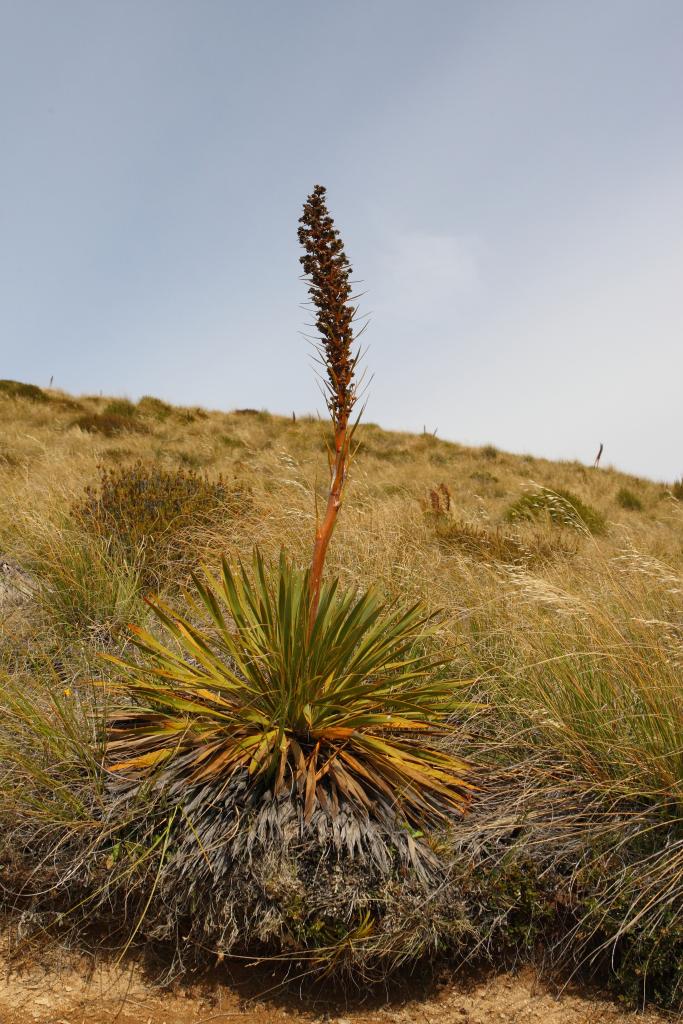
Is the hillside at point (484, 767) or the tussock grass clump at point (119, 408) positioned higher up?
the tussock grass clump at point (119, 408)

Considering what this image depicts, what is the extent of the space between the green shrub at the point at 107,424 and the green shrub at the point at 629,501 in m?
11.7

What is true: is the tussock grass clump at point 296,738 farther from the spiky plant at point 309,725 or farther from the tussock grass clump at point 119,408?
the tussock grass clump at point 119,408

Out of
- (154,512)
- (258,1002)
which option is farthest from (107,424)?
(258,1002)

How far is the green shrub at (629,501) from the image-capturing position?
16.2 m

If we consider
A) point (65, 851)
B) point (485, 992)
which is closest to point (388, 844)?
point (485, 992)

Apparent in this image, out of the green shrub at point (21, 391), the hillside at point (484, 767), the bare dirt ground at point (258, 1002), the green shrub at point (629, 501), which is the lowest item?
the bare dirt ground at point (258, 1002)

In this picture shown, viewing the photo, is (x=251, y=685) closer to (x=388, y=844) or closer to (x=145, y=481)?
(x=388, y=844)

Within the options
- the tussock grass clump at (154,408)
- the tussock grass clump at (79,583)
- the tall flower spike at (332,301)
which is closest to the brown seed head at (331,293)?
the tall flower spike at (332,301)

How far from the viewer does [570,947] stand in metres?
2.85

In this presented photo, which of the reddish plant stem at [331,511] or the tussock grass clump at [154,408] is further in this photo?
the tussock grass clump at [154,408]

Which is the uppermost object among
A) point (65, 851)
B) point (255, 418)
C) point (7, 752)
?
point (255, 418)

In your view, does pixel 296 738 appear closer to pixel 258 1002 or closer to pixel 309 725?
pixel 309 725

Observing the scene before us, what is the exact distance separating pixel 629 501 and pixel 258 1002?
15.5m

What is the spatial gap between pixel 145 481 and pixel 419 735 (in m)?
4.87
